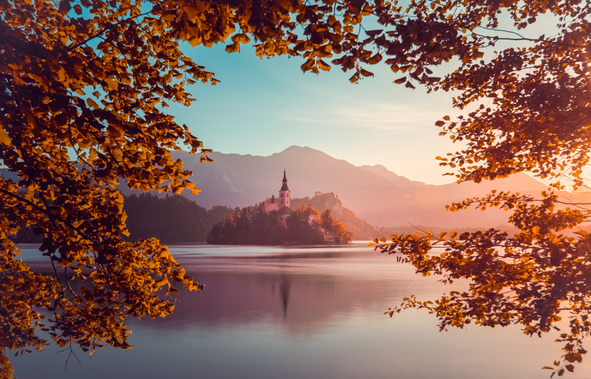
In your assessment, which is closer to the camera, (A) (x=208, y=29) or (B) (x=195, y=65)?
(A) (x=208, y=29)

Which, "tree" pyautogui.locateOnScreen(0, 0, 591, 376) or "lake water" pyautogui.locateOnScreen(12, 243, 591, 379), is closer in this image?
"tree" pyautogui.locateOnScreen(0, 0, 591, 376)

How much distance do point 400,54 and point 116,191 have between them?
4.43 metres

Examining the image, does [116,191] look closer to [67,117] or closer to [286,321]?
[67,117]

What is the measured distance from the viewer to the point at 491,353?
16438mm

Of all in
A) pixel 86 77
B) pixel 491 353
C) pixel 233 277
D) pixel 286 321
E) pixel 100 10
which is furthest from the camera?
pixel 233 277

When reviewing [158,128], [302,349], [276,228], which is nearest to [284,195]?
[276,228]

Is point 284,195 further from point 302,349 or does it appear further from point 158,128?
point 158,128

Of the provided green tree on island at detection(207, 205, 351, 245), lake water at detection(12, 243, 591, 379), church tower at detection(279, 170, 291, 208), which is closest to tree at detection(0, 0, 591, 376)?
lake water at detection(12, 243, 591, 379)

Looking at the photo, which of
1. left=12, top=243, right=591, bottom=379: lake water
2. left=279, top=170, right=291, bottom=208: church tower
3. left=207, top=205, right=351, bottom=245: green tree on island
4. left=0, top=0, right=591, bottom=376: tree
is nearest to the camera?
left=0, top=0, right=591, bottom=376: tree

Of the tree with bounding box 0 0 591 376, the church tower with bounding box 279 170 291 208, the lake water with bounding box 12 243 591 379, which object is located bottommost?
the lake water with bounding box 12 243 591 379

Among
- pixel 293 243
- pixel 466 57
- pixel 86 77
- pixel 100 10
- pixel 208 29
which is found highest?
pixel 100 10

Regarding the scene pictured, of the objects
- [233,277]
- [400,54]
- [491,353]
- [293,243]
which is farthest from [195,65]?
[293,243]

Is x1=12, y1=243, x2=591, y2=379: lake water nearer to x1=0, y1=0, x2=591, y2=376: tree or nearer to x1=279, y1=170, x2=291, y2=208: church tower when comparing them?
x1=0, y1=0, x2=591, y2=376: tree

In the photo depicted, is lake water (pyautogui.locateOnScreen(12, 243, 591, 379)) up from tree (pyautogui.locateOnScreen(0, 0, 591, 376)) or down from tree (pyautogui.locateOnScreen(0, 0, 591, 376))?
down
